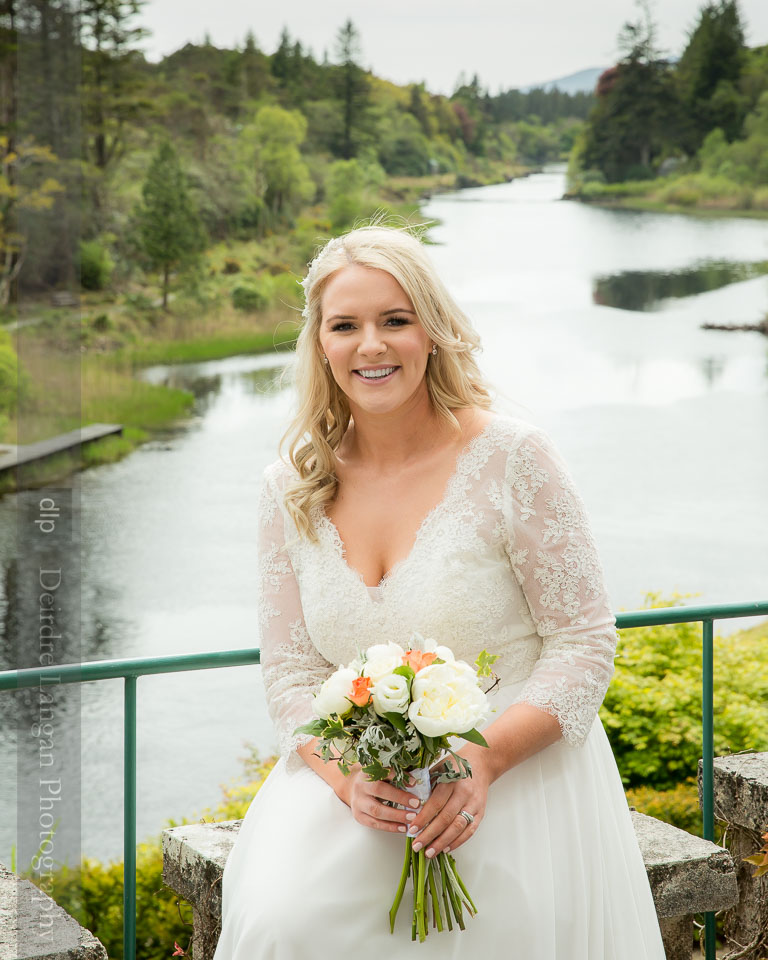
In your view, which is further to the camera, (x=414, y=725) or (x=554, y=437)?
(x=554, y=437)

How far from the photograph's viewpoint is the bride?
1.56 meters

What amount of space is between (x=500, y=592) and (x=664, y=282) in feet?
50.8

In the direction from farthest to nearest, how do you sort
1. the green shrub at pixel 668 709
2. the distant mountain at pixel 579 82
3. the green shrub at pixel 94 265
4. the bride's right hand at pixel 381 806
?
the distant mountain at pixel 579 82 → the green shrub at pixel 94 265 → the green shrub at pixel 668 709 → the bride's right hand at pixel 381 806

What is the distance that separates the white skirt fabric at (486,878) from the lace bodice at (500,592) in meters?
0.09

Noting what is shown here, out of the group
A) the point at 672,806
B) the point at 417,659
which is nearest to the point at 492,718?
the point at 417,659

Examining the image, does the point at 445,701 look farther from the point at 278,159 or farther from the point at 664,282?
the point at 664,282

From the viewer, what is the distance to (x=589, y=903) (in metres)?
1.65

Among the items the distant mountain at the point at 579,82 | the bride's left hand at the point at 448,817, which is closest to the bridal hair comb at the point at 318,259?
the bride's left hand at the point at 448,817

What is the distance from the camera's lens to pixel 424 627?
1767mm

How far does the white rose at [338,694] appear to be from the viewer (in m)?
1.51

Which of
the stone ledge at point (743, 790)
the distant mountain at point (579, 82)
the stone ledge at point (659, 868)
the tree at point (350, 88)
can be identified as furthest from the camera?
the distant mountain at point (579, 82)

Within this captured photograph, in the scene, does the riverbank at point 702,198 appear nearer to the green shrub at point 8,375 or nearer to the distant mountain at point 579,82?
the distant mountain at point 579,82

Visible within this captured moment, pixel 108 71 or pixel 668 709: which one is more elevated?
pixel 108 71

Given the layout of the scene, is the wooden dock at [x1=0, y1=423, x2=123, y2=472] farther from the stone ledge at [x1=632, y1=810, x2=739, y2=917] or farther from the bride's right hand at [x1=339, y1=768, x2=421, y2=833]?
the bride's right hand at [x1=339, y1=768, x2=421, y2=833]
